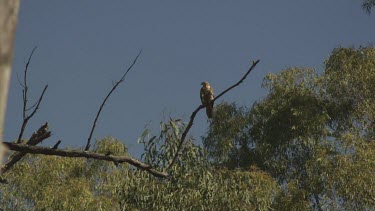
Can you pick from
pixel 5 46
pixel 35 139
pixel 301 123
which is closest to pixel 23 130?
pixel 35 139

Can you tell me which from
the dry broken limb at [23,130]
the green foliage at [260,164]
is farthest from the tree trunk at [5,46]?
the green foliage at [260,164]

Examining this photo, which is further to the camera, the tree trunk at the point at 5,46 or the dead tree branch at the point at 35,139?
the dead tree branch at the point at 35,139

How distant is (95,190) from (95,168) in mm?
1382

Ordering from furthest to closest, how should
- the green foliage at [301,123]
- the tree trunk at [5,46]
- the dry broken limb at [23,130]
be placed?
the green foliage at [301,123], the dry broken limb at [23,130], the tree trunk at [5,46]

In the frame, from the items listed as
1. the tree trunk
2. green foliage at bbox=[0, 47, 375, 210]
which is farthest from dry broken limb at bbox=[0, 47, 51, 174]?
green foliage at bbox=[0, 47, 375, 210]

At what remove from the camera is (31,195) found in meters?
22.2

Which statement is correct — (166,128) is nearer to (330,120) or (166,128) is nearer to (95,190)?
(95,190)

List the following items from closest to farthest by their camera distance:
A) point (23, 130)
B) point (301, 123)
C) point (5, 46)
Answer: point (5, 46) → point (23, 130) → point (301, 123)

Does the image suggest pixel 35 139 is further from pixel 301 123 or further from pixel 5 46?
pixel 301 123

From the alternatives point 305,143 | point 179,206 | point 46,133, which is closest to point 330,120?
point 305,143

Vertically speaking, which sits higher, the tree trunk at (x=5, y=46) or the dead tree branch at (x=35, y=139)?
the dead tree branch at (x=35, y=139)

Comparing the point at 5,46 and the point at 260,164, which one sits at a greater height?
the point at 260,164

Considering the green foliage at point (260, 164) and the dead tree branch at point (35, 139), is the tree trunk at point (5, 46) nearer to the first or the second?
the dead tree branch at point (35, 139)

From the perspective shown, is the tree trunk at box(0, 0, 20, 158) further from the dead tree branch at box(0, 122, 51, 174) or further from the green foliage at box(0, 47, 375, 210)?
the green foliage at box(0, 47, 375, 210)
